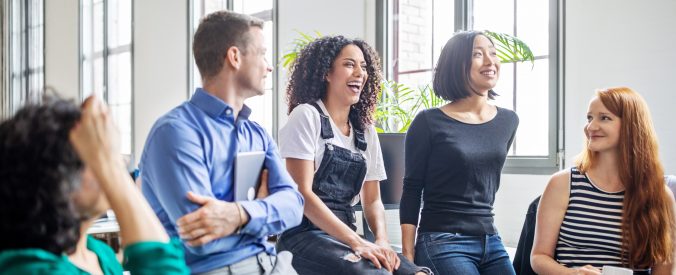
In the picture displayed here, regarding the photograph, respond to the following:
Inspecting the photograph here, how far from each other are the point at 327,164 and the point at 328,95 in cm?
31

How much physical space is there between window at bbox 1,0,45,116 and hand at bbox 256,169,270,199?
9.77m

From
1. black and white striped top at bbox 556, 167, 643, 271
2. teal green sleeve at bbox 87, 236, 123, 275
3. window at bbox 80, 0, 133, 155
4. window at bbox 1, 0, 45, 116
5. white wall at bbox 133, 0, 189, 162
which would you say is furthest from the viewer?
window at bbox 1, 0, 45, 116

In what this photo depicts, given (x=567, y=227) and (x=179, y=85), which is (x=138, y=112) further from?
(x=567, y=227)

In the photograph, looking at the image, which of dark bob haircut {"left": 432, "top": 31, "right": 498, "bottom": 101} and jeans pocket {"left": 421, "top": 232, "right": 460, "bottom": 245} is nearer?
jeans pocket {"left": 421, "top": 232, "right": 460, "bottom": 245}

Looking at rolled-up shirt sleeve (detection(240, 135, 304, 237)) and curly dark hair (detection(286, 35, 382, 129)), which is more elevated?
curly dark hair (detection(286, 35, 382, 129))

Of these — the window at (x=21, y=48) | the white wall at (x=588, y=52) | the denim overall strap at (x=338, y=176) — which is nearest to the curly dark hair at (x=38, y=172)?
the denim overall strap at (x=338, y=176)

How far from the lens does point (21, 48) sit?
1134 centimetres

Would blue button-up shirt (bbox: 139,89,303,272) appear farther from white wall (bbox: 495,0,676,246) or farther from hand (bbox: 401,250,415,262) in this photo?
white wall (bbox: 495,0,676,246)

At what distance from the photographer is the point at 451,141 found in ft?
7.33

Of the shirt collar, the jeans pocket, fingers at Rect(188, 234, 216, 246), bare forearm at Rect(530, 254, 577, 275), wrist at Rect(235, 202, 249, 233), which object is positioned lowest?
bare forearm at Rect(530, 254, 577, 275)

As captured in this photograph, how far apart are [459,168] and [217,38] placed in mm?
912

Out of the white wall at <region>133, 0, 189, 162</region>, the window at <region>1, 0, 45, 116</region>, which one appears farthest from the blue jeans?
the window at <region>1, 0, 45, 116</region>

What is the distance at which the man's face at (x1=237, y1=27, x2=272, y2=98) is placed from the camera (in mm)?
1822

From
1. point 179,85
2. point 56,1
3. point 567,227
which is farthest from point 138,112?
point 567,227
